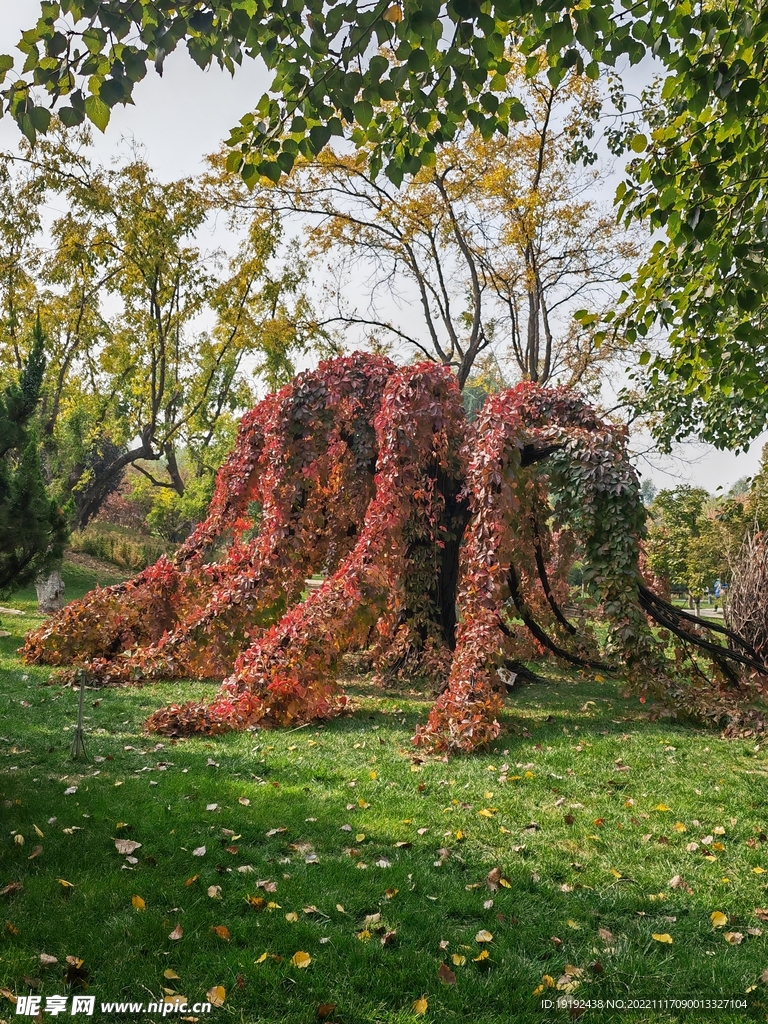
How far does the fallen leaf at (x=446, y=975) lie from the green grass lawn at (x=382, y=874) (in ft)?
0.03

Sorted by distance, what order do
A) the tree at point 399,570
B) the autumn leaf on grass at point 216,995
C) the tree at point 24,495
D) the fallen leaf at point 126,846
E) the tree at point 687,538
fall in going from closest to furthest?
the autumn leaf on grass at point 216,995 < the fallen leaf at point 126,846 < the tree at point 24,495 < the tree at point 399,570 < the tree at point 687,538

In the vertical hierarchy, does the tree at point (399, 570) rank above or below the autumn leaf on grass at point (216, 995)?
above

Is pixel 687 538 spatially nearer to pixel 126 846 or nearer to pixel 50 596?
pixel 50 596

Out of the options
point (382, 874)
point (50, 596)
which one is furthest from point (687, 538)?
point (382, 874)

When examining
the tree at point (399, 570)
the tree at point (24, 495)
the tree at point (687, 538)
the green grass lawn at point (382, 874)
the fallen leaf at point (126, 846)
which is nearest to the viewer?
the green grass lawn at point (382, 874)

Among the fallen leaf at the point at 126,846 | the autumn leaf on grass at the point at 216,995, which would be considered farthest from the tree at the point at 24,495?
the autumn leaf on grass at the point at 216,995

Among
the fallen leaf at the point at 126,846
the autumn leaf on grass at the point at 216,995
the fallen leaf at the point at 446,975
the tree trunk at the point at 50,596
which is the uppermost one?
the tree trunk at the point at 50,596

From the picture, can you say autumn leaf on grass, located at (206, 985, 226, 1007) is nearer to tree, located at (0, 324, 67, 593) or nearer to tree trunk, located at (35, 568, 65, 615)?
tree, located at (0, 324, 67, 593)

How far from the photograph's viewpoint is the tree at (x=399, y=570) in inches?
245

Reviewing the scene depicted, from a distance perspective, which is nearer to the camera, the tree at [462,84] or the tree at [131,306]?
the tree at [462,84]

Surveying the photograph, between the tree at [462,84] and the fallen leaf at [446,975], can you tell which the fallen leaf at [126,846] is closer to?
the fallen leaf at [446,975]

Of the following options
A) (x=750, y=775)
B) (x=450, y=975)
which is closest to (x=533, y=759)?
(x=750, y=775)

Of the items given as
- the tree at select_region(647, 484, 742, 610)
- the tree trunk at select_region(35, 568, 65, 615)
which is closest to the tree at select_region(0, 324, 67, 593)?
the tree trunk at select_region(35, 568, 65, 615)

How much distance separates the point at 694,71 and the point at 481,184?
12969mm
